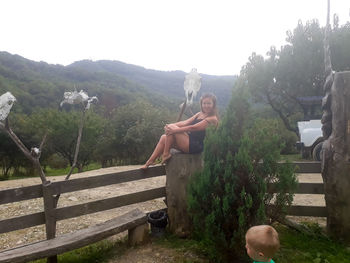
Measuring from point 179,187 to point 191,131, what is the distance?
834 mm

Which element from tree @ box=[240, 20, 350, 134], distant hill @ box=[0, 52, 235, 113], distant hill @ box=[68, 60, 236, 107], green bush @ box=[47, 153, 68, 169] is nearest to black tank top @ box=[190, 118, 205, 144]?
distant hill @ box=[0, 52, 235, 113]

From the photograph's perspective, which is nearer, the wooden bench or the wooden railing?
the wooden bench

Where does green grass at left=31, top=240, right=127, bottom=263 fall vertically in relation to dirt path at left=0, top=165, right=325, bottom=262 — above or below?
above

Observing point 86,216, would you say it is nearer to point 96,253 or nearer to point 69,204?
point 69,204

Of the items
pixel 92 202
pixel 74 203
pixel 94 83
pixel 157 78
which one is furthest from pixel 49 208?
pixel 157 78

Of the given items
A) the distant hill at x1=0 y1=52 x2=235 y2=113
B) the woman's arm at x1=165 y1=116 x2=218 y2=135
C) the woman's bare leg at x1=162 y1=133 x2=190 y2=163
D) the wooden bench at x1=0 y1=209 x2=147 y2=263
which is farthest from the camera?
the distant hill at x1=0 y1=52 x2=235 y2=113

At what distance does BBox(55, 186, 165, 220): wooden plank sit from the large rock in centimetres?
28

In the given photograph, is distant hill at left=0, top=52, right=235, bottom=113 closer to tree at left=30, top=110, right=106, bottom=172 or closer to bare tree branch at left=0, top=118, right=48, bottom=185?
bare tree branch at left=0, top=118, right=48, bottom=185

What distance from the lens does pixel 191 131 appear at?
3645 mm

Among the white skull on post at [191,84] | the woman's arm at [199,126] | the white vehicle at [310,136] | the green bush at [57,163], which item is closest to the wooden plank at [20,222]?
the woman's arm at [199,126]

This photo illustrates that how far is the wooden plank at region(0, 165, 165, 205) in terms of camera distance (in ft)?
10.1

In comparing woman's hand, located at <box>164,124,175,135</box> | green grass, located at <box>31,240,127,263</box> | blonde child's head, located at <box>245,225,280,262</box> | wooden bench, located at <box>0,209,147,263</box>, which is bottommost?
green grass, located at <box>31,240,127,263</box>

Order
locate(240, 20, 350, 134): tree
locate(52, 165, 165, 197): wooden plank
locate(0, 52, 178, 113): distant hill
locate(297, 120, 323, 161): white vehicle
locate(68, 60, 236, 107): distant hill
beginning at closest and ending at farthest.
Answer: locate(52, 165, 165, 197): wooden plank
locate(297, 120, 323, 161): white vehicle
locate(240, 20, 350, 134): tree
locate(0, 52, 178, 113): distant hill
locate(68, 60, 236, 107): distant hill

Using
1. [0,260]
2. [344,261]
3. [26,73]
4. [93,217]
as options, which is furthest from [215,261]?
[26,73]
